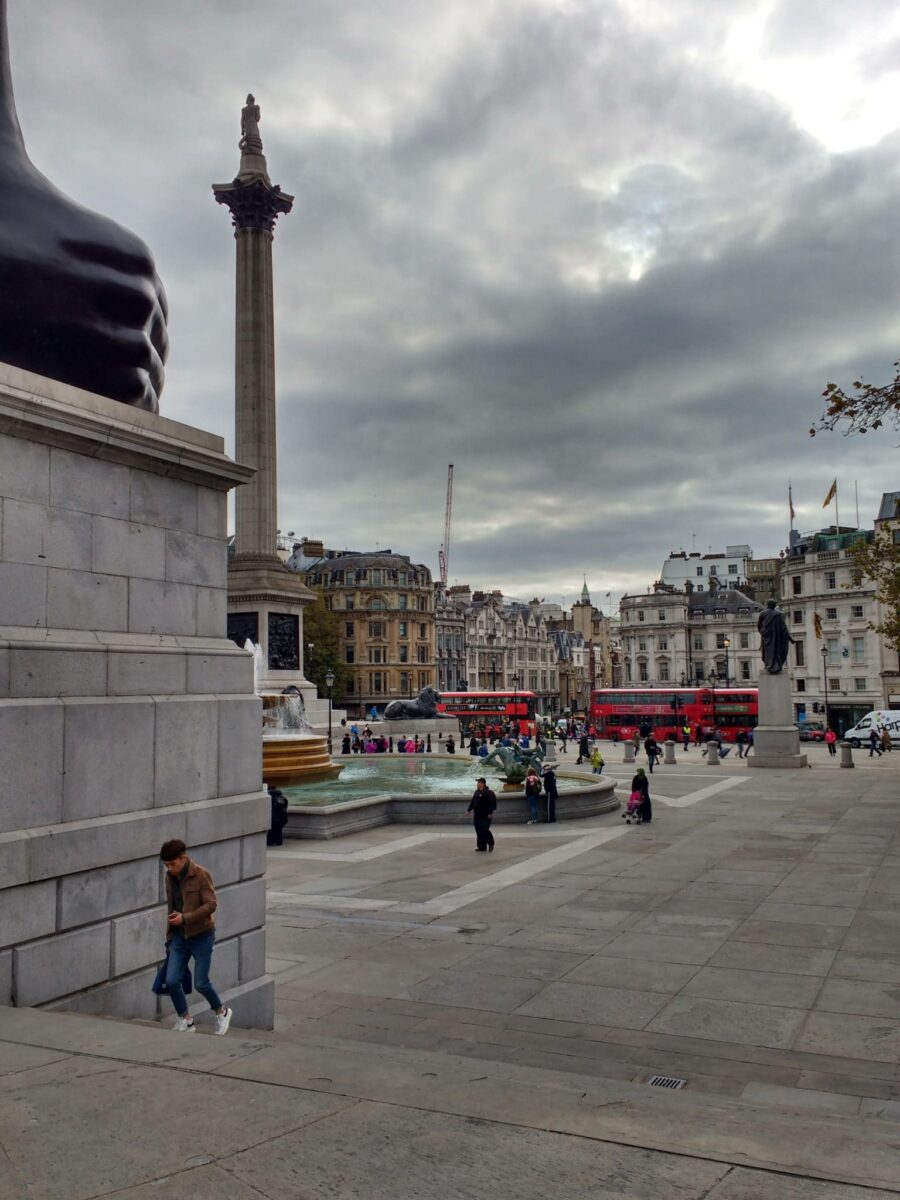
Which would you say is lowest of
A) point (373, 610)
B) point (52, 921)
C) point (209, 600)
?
point (52, 921)

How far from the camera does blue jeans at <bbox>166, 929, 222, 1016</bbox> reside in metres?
6.83

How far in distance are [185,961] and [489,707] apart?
66922 millimetres

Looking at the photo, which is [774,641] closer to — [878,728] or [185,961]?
[878,728]

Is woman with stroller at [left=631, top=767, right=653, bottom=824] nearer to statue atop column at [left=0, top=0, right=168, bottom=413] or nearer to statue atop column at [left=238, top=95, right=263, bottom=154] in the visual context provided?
statue atop column at [left=0, top=0, right=168, bottom=413]

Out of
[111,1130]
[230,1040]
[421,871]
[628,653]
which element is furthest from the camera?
[628,653]

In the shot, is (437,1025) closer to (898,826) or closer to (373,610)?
(898,826)

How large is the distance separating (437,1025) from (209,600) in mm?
4395

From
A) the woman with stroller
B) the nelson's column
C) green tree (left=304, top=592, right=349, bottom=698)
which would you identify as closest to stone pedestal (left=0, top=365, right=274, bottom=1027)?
Result: the woman with stroller

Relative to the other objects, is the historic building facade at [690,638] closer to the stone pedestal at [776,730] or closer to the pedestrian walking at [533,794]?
the stone pedestal at [776,730]

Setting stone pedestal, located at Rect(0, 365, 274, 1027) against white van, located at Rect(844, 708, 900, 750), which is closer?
stone pedestal, located at Rect(0, 365, 274, 1027)

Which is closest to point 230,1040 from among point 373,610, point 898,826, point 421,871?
point 421,871

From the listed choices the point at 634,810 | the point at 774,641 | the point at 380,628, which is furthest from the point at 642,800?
the point at 380,628

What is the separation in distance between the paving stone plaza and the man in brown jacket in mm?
455

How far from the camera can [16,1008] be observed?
6266 millimetres
